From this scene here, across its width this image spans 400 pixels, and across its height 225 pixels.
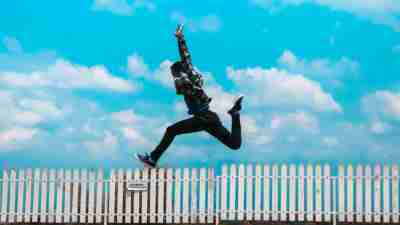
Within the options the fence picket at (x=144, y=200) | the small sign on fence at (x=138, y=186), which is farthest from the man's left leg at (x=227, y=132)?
the small sign on fence at (x=138, y=186)

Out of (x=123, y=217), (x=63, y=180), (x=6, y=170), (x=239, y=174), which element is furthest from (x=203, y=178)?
(x=6, y=170)

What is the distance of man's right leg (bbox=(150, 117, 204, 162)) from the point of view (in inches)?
719

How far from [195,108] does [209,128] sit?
0.66m

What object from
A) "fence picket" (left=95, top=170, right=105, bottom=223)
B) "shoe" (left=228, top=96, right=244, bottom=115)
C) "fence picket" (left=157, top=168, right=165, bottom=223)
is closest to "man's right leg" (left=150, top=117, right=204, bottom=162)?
"fence picket" (left=157, top=168, right=165, bottom=223)

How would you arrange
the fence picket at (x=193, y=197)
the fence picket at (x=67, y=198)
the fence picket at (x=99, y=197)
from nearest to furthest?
the fence picket at (x=193, y=197)
the fence picket at (x=99, y=197)
the fence picket at (x=67, y=198)

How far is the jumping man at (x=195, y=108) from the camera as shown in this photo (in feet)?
58.9

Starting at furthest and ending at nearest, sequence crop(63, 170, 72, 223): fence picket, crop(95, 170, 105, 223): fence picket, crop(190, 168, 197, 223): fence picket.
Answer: crop(63, 170, 72, 223): fence picket < crop(95, 170, 105, 223): fence picket < crop(190, 168, 197, 223): fence picket

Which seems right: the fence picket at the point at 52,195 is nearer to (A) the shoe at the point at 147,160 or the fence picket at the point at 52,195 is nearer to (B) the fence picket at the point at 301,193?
(A) the shoe at the point at 147,160

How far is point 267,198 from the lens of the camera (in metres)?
17.9

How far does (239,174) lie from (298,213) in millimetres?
1817

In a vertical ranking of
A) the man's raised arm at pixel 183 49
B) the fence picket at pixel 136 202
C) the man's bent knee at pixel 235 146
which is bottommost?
the fence picket at pixel 136 202

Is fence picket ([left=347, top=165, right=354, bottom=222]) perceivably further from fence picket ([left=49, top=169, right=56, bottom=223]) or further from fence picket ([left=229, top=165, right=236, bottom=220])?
fence picket ([left=49, top=169, right=56, bottom=223])

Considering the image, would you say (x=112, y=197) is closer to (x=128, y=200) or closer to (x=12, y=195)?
(x=128, y=200)

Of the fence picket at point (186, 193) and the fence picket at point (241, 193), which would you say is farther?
the fence picket at point (186, 193)
